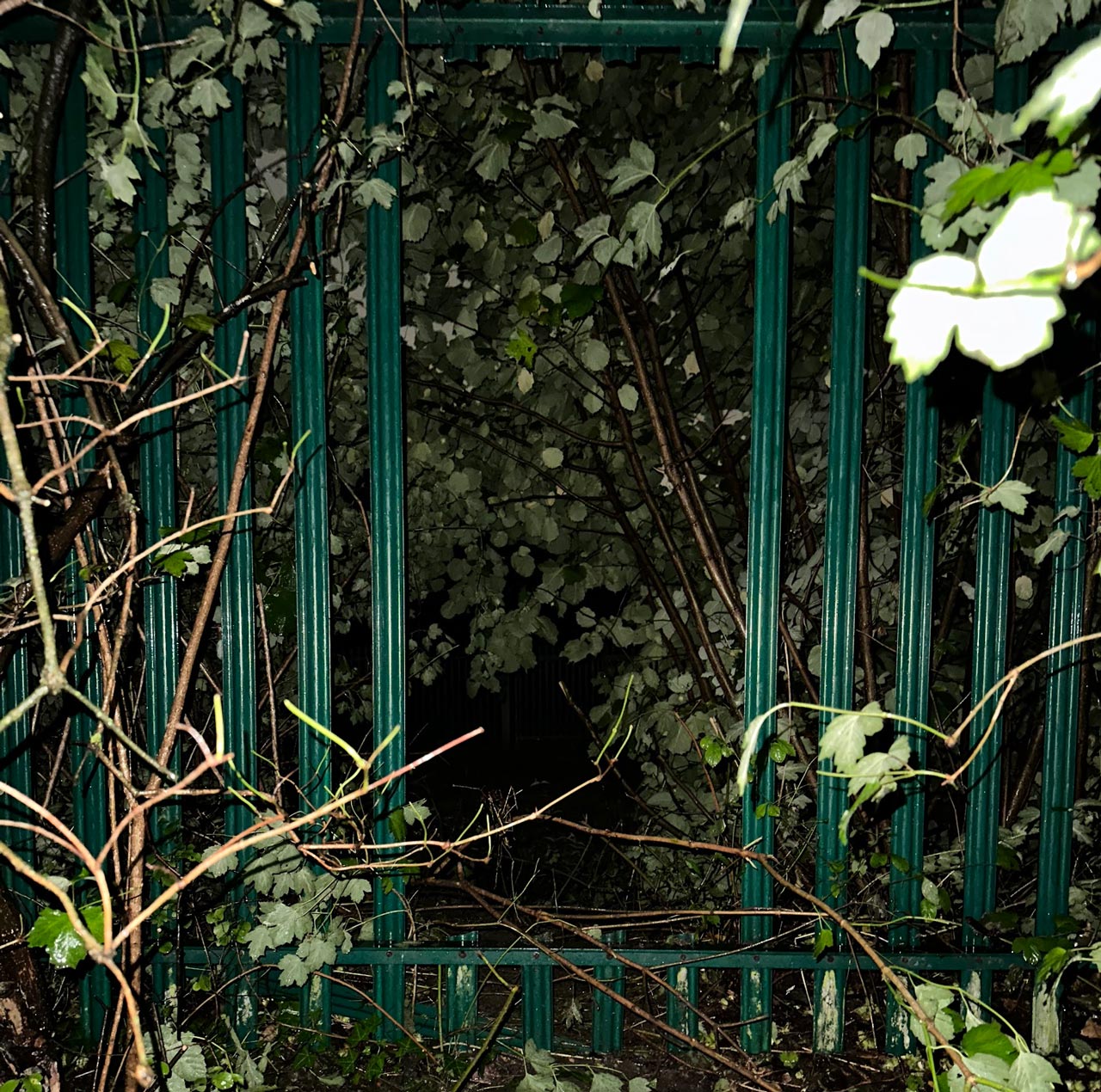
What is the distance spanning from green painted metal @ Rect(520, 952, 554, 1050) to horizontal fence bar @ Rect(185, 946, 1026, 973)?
0.03 metres

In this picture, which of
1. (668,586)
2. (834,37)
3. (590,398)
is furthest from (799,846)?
(834,37)

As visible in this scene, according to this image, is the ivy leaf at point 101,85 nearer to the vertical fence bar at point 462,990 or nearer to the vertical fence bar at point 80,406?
the vertical fence bar at point 80,406

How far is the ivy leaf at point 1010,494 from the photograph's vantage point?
1.82 meters

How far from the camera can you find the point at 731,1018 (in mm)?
2268

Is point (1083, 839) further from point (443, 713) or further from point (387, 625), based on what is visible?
point (443, 713)

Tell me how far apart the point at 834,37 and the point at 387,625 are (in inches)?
61.1

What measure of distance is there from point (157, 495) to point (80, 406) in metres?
0.24

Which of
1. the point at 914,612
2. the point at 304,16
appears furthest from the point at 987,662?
the point at 304,16

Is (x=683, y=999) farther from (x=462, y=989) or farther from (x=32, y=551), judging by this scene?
(x=32, y=551)

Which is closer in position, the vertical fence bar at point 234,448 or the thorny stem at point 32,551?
the thorny stem at point 32,551

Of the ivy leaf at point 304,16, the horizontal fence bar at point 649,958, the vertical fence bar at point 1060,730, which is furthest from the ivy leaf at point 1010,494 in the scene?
the ivy leaf at point 304,16

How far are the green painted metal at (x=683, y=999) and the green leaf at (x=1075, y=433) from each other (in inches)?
53.2

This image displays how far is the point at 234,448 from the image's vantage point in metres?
1.94

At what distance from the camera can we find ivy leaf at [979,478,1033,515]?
5.98ft
